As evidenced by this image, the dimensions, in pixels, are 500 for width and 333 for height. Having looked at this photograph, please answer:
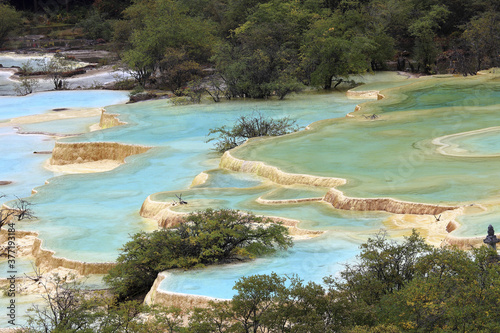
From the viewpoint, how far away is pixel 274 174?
14.2 metres

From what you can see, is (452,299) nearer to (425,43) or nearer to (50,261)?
(50,261)

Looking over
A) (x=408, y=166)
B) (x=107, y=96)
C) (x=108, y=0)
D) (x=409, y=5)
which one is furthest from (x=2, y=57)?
(x=408, y=166)

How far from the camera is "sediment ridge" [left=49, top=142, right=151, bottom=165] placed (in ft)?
67.6

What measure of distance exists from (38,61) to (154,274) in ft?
133

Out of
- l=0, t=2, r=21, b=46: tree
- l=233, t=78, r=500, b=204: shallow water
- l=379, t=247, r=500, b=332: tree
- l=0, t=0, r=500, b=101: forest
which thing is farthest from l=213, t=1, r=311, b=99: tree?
l=0, t=2, r=21, b=46: tree

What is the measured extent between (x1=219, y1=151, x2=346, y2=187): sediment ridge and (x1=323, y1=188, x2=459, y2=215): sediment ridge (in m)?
0.84

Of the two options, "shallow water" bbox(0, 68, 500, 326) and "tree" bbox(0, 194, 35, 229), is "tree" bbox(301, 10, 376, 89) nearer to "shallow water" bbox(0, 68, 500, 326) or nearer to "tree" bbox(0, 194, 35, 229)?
"shallow water" bbox(0, 68, 500, 326)

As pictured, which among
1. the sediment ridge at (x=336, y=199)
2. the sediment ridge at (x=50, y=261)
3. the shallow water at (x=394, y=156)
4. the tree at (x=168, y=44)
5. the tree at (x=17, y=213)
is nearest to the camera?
the sediment ridge at (x=50, y=261)

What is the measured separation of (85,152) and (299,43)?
1547 centimetres

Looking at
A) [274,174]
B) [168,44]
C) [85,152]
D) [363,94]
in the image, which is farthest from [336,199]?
[168,44]

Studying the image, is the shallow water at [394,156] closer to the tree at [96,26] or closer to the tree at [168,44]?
the tree at [168,44]

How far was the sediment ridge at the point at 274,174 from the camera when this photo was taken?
42.7 ft

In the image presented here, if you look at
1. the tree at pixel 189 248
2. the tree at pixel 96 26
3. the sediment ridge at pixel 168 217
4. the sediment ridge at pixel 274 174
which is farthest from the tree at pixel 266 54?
the tree at pixel 96 26

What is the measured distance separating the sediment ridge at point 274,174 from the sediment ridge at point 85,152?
541 centimetres
